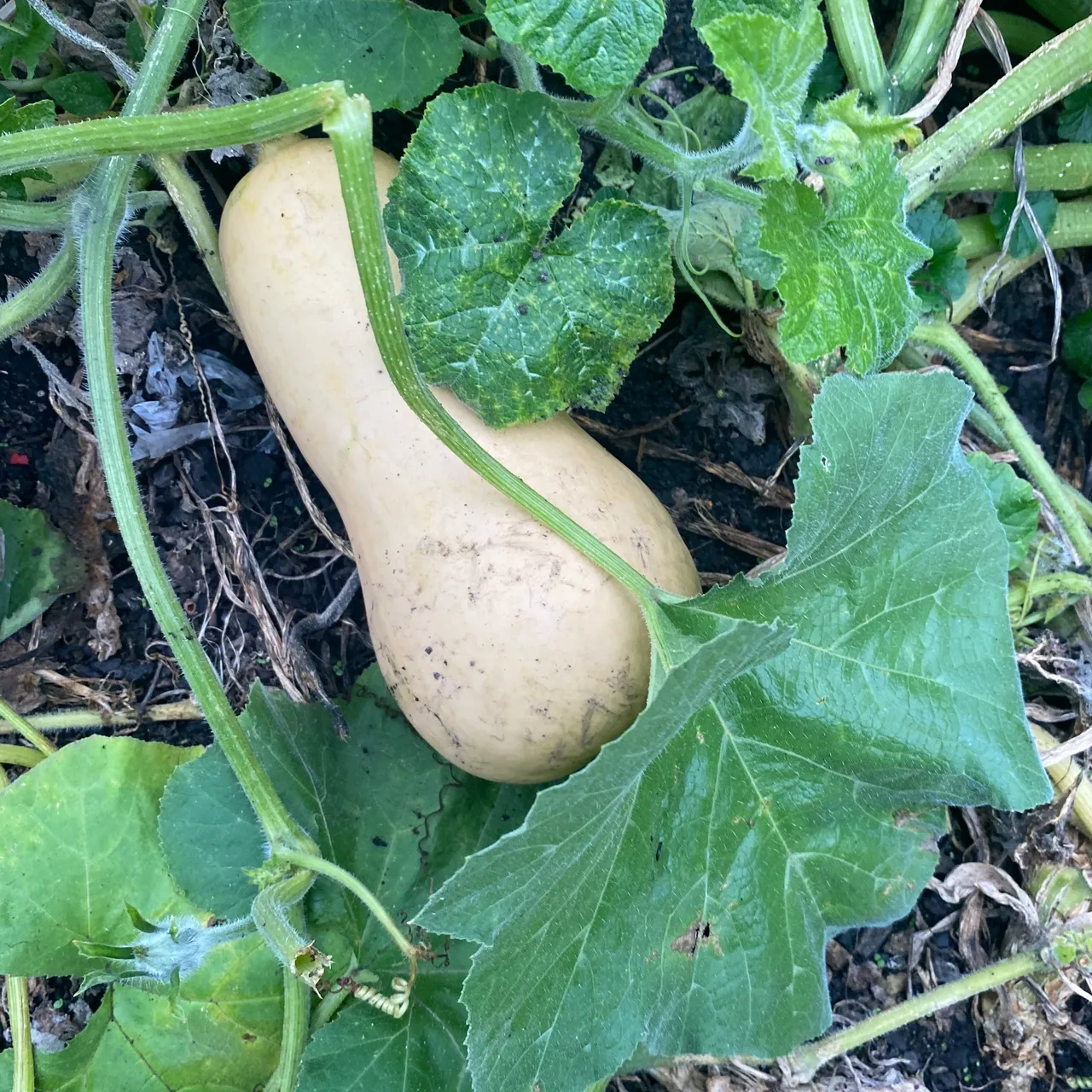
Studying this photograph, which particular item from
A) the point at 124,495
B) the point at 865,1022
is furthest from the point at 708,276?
the point at 865,1022

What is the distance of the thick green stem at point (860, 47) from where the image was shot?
4.32 feet

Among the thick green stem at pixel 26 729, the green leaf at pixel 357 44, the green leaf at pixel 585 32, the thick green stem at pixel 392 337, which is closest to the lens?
the thick green stem at pixel 392 337

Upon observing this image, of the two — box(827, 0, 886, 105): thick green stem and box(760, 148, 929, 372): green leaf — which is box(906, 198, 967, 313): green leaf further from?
box(760, 148, 929, 372): green leaf

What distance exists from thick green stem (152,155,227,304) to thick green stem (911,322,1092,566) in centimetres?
101

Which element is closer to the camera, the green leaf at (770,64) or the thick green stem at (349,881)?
the green leaf at (770,64)

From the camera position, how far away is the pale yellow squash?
1.20 metres

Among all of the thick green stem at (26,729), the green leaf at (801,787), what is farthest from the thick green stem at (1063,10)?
the thick green stem at (26,729)

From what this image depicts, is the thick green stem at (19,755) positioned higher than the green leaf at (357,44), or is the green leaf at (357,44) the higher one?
the green leaf at (357,44)

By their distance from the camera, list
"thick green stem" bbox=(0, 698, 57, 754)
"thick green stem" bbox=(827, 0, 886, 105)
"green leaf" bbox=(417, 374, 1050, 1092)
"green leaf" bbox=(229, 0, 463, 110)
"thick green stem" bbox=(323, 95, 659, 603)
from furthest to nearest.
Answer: "thick green stem" bbox=(0, 698, 57, 754) < "thick green stem" bbox=(827, 0, 886, 105) < "green leaf" bbox=(229, 0, 463, 110) < "green leaf" bbox=(417, 374, 1050, 1092) < "thick green stem" bbox=(323, 95, 659, 603)

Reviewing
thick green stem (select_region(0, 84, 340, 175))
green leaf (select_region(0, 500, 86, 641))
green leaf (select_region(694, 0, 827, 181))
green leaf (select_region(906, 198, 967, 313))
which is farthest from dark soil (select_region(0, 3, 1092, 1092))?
thick green stem (select_region(0, 84, 340, 175))

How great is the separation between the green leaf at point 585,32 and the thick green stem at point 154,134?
245 mm

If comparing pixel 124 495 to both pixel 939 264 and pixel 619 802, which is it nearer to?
pixel 619 802

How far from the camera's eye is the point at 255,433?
163 cm

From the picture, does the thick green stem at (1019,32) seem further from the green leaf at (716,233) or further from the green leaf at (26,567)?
the green leaf at (26,567)
